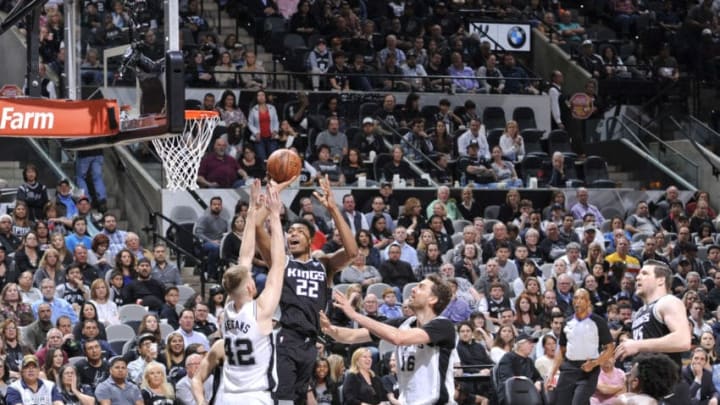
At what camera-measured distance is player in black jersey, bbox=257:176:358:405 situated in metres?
8.48

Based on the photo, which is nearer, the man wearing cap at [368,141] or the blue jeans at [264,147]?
the blue jeans at [264,147]

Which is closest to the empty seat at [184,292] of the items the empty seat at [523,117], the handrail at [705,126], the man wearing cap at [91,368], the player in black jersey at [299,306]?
the man wearing cap at [91,368]

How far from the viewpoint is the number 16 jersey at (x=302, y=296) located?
852 cm

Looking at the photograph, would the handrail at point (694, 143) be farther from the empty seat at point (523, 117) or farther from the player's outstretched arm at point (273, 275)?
the player's outstretched arm at point (273, 275)

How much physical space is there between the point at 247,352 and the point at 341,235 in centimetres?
103

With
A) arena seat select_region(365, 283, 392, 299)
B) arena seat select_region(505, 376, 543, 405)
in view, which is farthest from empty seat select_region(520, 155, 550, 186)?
arena seat select_region(505, 376, 543, 405)

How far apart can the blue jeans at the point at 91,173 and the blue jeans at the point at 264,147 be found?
2.32 metres

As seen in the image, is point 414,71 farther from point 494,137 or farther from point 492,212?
point 492,212

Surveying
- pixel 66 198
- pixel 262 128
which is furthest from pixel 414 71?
pixel 66 198

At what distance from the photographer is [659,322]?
351 inches

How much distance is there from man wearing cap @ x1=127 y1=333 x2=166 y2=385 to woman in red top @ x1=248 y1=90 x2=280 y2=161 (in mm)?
5697

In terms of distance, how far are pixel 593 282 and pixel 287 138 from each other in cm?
486

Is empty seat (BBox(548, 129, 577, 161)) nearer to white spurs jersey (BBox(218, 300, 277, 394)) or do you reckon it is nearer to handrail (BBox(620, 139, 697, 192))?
handrail (BBox(620, 139, 697, 192))

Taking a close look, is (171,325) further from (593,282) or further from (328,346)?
(593,282)
